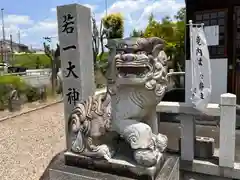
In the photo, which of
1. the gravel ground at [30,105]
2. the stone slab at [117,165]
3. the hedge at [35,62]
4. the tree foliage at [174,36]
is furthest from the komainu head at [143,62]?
the hedge at [35,62]

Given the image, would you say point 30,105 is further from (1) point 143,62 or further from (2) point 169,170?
(1) point 143,62

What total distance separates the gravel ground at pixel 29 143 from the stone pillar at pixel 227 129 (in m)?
2.73

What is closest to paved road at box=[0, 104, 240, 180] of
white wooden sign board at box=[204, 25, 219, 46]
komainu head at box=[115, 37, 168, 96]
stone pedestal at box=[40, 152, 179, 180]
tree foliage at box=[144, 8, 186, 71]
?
stone pedestal at box=[40, 152, 179, 180]

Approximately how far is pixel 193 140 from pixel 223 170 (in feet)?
1.49

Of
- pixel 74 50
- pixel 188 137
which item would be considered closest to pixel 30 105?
pixel 74 50

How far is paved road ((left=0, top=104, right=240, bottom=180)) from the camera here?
4034mm

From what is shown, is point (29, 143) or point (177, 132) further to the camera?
point (29, 143)

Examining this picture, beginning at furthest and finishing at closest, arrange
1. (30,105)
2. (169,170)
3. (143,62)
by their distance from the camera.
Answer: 1. (30,105)
2. (169,170)
3. (143,62)

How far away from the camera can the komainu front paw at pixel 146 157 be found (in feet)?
7.17

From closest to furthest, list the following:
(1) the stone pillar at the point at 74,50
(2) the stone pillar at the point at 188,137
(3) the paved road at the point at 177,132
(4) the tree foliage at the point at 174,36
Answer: (2) the stone pillar at the point at 188,137 < (1) the stone pillar at the point at 74,50 < (3) the paved road at the point at 177,132 < (4) the tree foliage at the point at 174,36

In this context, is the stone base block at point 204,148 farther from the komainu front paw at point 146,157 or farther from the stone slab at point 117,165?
the komainu front paw at point 146,157

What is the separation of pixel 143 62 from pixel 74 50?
1552 millimetres

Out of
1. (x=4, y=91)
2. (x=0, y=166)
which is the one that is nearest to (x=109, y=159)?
(x=0, y=166)

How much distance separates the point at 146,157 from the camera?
2.19 meters
